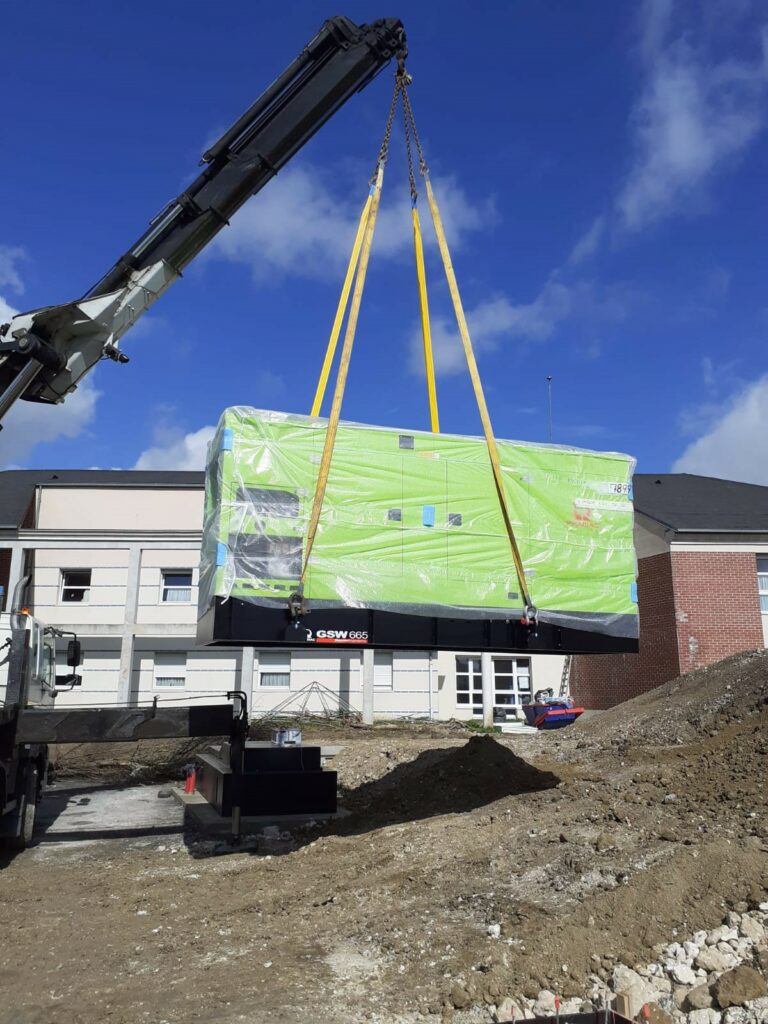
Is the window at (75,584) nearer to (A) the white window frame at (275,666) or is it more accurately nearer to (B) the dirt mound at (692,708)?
(A) the white window frame at (275,666)

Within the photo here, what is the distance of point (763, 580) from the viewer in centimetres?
2462

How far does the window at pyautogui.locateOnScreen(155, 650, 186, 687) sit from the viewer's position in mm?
26047

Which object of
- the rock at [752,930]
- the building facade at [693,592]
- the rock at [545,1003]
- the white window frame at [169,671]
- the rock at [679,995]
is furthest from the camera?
the white window frame at [169,671]

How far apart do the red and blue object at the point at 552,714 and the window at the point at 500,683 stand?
1.82m

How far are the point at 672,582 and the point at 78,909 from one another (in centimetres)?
1959

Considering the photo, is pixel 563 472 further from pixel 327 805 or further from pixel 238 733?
pixel 327 805

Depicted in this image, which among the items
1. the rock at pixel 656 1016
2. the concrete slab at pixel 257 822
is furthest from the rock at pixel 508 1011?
the concrete slab at pixel 257 822

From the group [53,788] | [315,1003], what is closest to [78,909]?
[315,1003]

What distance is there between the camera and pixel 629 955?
5.30m

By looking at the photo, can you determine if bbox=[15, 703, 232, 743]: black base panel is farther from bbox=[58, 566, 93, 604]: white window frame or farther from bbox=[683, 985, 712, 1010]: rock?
bbox=[58, 566, 93, 604]: white window frame

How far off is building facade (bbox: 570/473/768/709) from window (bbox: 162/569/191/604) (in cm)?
1299

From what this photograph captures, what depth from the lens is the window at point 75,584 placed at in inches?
1040

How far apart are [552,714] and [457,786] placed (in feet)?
48.2

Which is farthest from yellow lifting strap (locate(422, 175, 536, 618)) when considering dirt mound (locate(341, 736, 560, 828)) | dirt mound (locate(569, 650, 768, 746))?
dirt mound (locate(569, 650, 768, 746))
